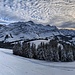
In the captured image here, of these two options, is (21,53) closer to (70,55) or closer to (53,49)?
(53,49)

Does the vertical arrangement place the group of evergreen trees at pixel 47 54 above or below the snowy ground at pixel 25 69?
below

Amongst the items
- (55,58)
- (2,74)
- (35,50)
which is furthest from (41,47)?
(2,74)

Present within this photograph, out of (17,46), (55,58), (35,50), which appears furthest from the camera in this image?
(17,46)

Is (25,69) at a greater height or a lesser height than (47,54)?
greater

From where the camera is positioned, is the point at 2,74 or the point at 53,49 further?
the point at 53,49

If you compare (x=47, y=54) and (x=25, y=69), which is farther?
(x=47, y=54)

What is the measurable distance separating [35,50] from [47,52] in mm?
5173

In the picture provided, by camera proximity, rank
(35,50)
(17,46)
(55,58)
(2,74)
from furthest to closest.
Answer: (17,46), (35,50), (55,58), (2,74)

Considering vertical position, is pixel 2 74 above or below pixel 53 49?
above

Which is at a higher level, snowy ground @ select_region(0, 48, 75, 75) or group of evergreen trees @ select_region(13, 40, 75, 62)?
snowy ground @ select_region(0, 48, 75, 75)

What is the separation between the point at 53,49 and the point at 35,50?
655 cm

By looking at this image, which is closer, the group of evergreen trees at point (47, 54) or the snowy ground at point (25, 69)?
the snowy ground at point (25, 69)

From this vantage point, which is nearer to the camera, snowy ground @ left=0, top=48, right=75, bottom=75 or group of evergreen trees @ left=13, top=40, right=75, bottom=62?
snowy ground @ left=0, top=48, right=75, bottom=75

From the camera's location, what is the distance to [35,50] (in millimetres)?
86188
